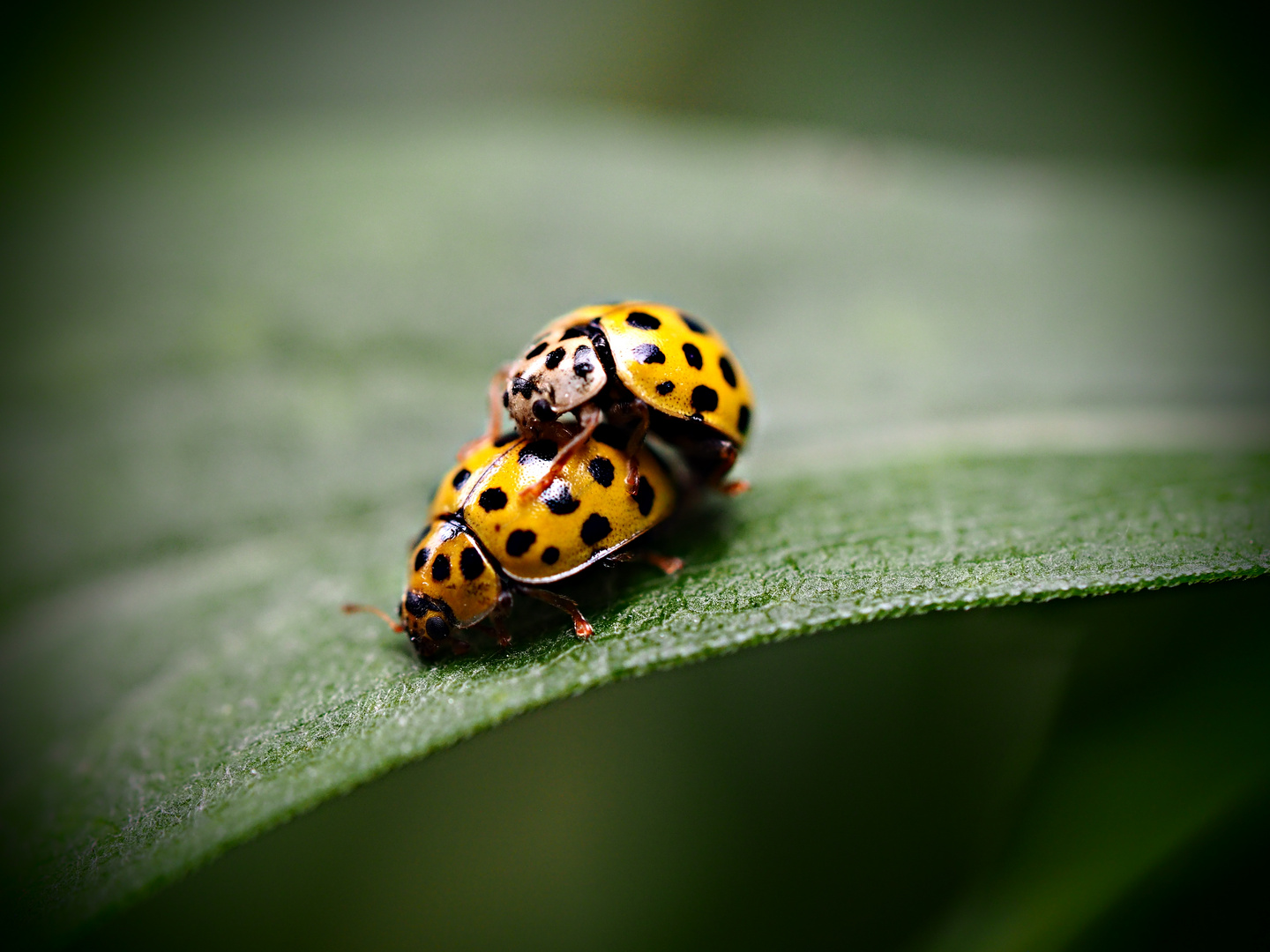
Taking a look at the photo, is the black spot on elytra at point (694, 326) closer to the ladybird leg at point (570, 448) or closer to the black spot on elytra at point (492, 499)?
the ladybird leg at point (570, 448)

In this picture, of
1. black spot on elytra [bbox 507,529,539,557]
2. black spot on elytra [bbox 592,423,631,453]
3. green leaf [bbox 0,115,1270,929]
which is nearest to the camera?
green leaf [bbox 0,115,1270,929]

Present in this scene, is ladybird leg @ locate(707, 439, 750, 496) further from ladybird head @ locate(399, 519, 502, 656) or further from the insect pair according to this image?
ladybird head @ locate(399, 519, 502, 656)

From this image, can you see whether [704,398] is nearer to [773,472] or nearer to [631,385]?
[631,385]

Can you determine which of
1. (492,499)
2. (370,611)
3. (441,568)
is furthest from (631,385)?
(370,611)

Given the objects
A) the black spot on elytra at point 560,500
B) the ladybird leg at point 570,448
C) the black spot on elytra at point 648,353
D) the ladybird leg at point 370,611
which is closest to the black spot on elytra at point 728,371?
the black spot on elytra at point 648,353

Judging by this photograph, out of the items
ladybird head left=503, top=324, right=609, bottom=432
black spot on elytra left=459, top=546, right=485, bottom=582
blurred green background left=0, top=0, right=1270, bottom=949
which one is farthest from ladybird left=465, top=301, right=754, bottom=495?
blurred green background left=0, top=0, right=1270, bottom=949

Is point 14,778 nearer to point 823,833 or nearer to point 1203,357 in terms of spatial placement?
point 823,833

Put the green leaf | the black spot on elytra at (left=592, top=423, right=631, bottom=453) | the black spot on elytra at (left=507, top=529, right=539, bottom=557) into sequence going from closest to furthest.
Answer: the green leaf, the black spot on elytra at (left=507, top=529, right=539, bottom=557), the black spot on elytra at (left=592, top=423, right=631, bottom=453)

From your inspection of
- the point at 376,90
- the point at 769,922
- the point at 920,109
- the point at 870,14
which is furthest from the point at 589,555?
the point at 376,90
